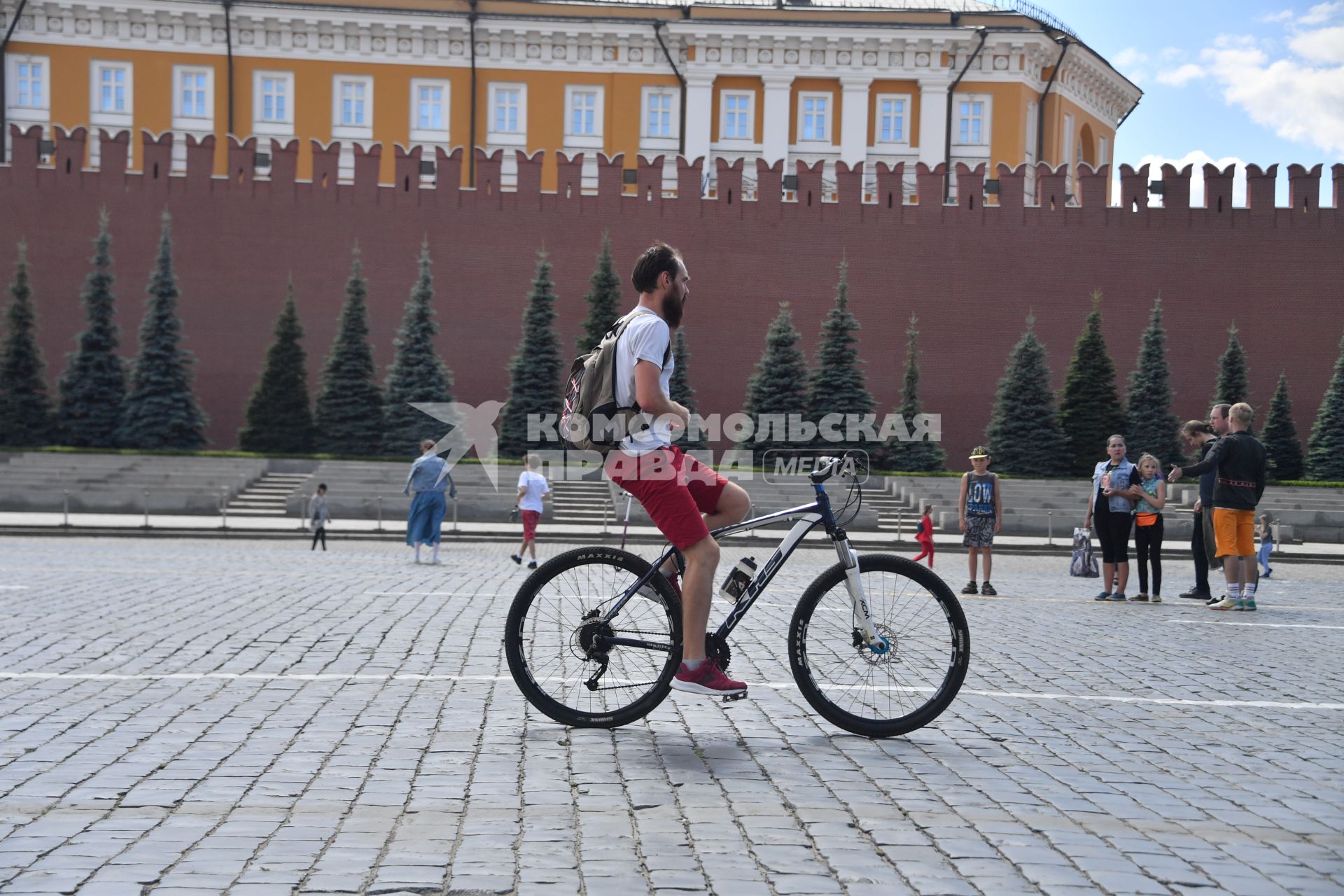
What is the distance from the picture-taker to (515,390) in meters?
33.2

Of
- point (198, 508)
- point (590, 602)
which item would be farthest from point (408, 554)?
point (590, 602)

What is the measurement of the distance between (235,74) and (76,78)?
4.34 metres

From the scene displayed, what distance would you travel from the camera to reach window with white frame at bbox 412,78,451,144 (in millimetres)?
41156

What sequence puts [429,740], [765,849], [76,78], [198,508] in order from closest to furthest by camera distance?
1. [765,849]
2. [429,740]
3. [198,508]
4. [76,78]

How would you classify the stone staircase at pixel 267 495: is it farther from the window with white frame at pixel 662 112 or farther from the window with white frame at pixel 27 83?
the window with white frame at pixel 27 83

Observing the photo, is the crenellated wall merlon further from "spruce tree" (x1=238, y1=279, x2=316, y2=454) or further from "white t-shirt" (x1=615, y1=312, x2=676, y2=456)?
"white t-shirt" (x1=615, y1=312, x2=676, y2=456)

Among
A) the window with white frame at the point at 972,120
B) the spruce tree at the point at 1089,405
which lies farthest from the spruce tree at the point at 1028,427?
the window with white frame at the point at 972,120

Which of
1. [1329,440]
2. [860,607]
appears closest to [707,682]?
[860,607]

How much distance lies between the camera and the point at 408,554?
17.2m

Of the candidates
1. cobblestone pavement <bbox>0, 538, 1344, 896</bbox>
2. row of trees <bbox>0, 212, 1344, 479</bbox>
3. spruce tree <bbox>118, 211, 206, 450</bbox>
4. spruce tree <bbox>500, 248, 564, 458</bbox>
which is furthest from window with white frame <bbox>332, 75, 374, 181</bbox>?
cobblestone pavement <bbox>0, 538, 1344, 896</bbox>

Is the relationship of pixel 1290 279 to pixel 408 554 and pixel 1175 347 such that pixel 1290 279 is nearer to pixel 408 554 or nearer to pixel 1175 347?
pixel 1175 347

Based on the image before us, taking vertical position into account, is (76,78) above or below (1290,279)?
above

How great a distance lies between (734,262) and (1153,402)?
10.2 metres

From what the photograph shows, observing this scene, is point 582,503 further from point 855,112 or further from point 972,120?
point 972,120
